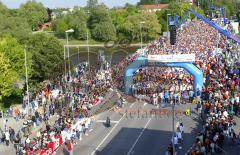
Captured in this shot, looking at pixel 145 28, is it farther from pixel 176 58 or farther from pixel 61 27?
pixel 176 58

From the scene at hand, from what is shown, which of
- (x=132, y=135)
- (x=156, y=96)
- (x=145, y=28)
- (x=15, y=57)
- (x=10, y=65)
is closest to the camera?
(x=132, y=135)

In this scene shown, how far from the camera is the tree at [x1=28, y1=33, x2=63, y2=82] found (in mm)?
54656

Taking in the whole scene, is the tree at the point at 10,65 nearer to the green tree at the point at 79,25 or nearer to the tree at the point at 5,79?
the tree at the point at 5,79

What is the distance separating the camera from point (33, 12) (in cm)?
12050

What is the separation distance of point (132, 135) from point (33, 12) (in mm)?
95924

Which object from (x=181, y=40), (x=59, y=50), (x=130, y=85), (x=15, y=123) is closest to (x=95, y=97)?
(x=130, y=85)

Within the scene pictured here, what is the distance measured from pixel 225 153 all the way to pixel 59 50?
1448 inches

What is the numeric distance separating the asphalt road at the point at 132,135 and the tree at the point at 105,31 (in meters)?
77.2

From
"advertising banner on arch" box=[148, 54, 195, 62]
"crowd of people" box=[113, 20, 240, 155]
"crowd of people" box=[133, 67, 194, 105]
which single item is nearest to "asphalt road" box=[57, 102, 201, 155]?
"crowd of people" box=[113, 20, 240, 155]

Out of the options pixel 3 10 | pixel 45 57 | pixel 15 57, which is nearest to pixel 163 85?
pixel 15 57

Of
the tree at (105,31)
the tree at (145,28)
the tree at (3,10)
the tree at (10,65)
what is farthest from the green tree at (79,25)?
the tree at (10,65)

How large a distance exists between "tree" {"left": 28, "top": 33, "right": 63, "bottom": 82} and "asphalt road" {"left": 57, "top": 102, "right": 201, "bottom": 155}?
20952 millimetres

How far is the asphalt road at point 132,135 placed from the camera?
26.9 metres

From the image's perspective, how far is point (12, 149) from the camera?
29.1 m
